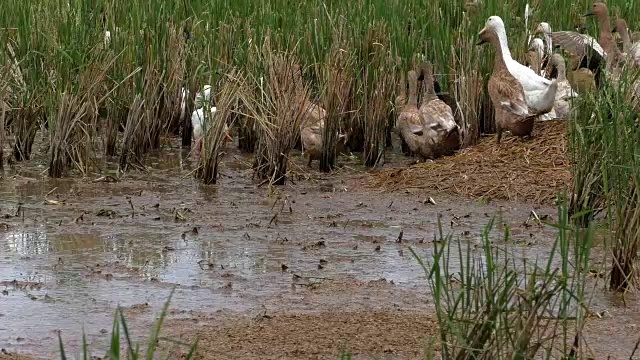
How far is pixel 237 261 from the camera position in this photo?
261 inches

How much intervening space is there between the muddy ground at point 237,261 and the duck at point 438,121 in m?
0.65

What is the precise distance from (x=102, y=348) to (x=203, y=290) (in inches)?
42.6

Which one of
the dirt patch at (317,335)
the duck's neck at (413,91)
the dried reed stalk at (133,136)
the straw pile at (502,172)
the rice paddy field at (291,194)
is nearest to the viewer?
the dirt patch at (317,335)

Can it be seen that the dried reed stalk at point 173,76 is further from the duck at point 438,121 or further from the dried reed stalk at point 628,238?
the dried reed stalk at point 628,238

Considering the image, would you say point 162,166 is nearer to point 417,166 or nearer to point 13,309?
point 417,166

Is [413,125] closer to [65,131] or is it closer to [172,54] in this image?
[172,54]

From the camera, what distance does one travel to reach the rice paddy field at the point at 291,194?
16.7 feet

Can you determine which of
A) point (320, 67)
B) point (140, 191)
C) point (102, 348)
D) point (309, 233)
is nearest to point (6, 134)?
point (140, 191)

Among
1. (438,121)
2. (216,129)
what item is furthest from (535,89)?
(216,129)

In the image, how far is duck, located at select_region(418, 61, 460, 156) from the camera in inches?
374

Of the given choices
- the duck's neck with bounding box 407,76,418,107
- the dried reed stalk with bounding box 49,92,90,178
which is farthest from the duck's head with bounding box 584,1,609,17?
the dried reed stalk with bounding box 49,92,90,178

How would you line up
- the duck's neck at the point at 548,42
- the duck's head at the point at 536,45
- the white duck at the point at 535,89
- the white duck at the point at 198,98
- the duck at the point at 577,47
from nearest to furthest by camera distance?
the white duck at the point at 198,98 → the white duck at the point at 535,89 → the duck at the point at 577,47 → the duck's head at the point at 536,45 → the duck's neck at the point at 548,42

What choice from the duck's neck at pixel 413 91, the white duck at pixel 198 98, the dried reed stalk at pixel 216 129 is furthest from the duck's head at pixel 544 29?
the dried reed stalk at pixel 216 129

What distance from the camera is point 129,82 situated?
9.70 metres
